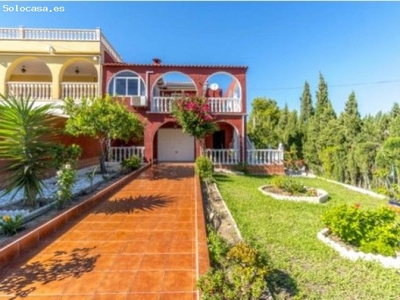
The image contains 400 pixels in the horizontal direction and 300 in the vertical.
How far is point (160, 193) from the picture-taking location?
8500 millimetres

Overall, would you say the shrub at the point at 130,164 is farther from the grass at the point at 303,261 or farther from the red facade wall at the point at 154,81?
the grass at the point at 303,261

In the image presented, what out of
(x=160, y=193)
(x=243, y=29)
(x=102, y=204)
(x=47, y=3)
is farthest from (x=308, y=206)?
(x=47, y=3)

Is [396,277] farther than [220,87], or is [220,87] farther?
[220,87]

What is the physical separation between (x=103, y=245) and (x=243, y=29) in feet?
47.1

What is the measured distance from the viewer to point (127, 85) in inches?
634

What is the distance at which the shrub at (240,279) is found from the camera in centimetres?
272

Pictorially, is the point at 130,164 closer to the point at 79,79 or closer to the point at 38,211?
the point at 38,211

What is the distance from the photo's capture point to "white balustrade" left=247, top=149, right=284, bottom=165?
52.0 ft

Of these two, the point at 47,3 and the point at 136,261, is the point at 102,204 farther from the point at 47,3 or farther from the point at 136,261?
the point at 47,3

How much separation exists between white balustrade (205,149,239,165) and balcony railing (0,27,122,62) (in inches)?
396

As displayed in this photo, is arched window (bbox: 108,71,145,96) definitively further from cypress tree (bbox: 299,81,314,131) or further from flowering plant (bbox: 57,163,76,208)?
cypress tree (bbox: 299,81,314,131)

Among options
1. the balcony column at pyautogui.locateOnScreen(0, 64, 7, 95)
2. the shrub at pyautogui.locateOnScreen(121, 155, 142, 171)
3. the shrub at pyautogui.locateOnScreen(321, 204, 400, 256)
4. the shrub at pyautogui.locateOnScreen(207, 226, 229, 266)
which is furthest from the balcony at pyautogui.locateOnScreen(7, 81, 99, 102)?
the shrub at pyautogui.locateOnScreen(321, 204, 400, 256)

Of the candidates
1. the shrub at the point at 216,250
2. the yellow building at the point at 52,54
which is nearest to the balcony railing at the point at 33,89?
the yellow building at the point at 52,54

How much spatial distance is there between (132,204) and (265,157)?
10735 millimetres
